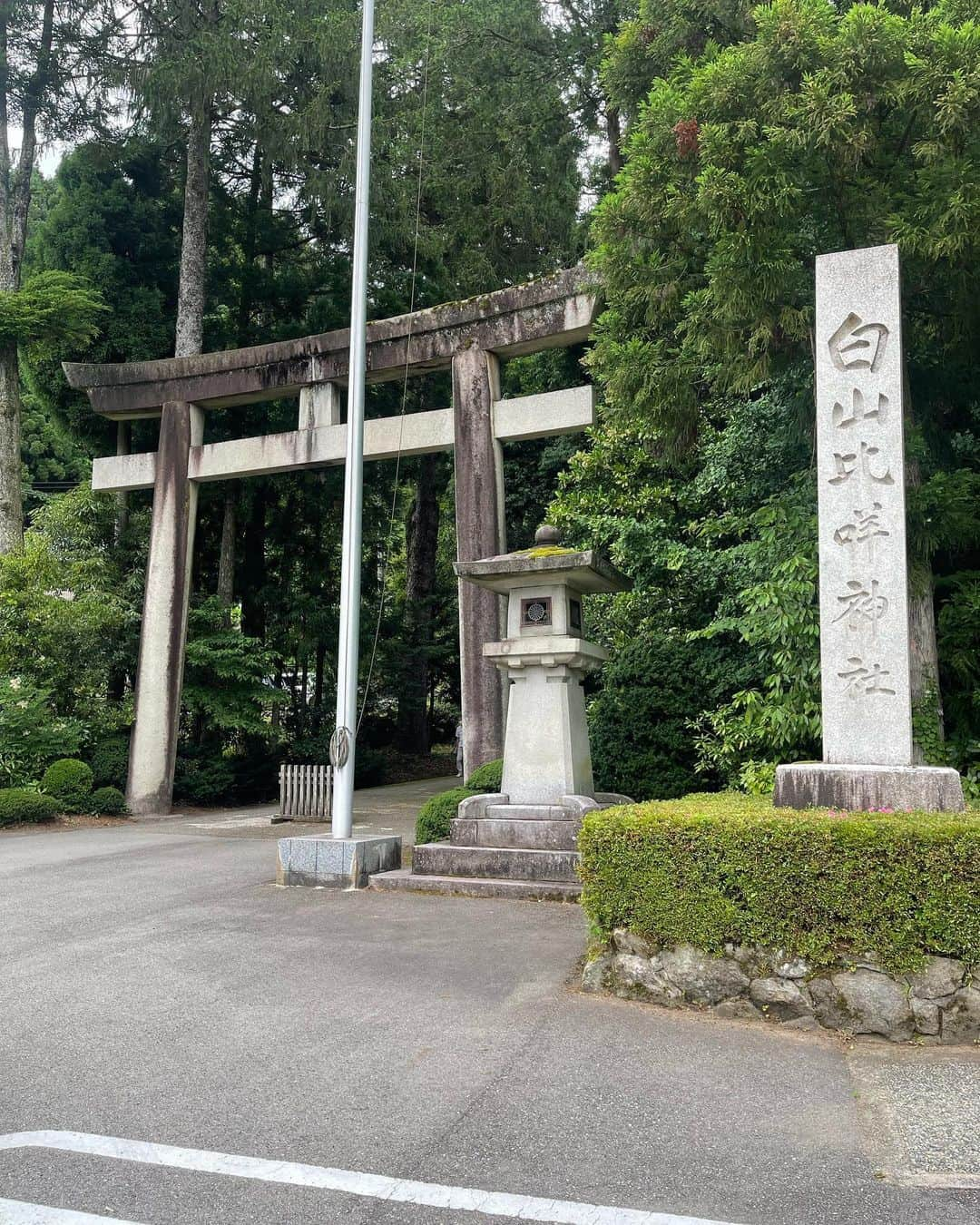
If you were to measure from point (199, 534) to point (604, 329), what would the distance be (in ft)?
40.8

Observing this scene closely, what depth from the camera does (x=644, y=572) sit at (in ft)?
33.9

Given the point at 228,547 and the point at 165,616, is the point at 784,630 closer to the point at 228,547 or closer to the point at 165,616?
the point at 165,616

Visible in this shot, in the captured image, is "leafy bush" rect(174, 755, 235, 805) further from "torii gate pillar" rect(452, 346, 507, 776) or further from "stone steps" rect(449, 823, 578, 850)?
"stone steps" rect(449, 823, 578, 850)

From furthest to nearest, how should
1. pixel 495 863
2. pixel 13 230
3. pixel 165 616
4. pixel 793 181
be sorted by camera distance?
pixel 13 230
pixel 165 616
pixel 495 863
pixel 793 181

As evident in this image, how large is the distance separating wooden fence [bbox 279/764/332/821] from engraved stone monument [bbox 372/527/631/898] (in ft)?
18.0

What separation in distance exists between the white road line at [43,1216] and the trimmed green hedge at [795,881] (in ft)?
8.62

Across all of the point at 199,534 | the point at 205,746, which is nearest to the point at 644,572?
the point at 205,746

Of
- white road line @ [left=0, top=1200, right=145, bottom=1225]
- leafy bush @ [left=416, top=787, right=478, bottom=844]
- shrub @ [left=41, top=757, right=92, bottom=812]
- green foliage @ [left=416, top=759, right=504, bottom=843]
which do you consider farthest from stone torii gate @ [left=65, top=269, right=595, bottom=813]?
white road line @ [left=0, top=1200, right=145, bottom=1225]

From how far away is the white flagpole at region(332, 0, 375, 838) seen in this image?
7.67m

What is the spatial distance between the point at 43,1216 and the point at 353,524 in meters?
6.02

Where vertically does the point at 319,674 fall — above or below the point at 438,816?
above

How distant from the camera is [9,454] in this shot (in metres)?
15.6

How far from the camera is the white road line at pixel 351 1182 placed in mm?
2545

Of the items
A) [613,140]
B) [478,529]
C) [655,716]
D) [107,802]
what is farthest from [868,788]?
[613,140]
